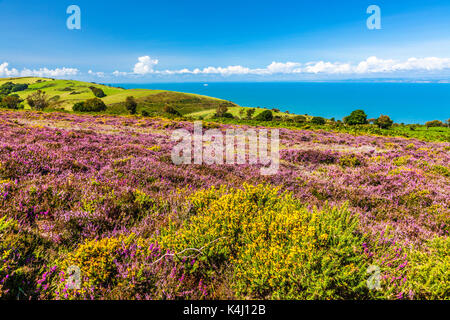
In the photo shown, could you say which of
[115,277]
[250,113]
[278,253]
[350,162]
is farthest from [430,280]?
[250,113]

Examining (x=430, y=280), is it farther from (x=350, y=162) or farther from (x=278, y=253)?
(x=350, y=162)

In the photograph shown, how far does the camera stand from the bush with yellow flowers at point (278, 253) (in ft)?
7.71

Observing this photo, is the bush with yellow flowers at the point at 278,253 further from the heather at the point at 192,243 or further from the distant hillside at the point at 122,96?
the distant hillside at the point at 122,96

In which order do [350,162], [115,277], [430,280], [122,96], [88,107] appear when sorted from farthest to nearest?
[122,96] → [88,107] → [350,162] → [430,280] → [115,277]

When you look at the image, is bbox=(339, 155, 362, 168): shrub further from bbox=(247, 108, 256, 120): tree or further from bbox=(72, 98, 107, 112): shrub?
bbox=(72, 98, 107, 112): shrub

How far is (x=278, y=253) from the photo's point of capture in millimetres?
2619

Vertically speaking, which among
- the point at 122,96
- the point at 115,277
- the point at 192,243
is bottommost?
the point at 115,277

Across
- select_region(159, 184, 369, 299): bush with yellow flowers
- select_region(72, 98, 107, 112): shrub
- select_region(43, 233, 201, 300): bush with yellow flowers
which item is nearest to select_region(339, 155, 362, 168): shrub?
select_region(159, 184, 369, 299): bush with yellow flowers

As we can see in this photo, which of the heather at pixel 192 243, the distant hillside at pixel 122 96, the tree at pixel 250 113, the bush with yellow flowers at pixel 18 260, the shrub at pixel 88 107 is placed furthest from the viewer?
the distant hillside at pixel 122 96

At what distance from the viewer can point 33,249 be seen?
9.25 ft

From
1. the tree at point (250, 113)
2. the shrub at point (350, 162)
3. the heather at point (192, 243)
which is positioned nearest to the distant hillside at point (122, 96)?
the tree at point (250, 113)

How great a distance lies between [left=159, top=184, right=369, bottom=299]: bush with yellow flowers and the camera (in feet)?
7.71
